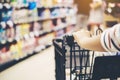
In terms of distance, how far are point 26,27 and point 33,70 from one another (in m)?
1.23

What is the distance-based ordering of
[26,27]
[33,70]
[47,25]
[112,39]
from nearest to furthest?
[112,39] < [33,70] < [26,27] < [47,25]

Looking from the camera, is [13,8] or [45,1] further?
[45,1]

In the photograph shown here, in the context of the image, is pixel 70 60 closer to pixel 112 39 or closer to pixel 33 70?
pixel 112 39

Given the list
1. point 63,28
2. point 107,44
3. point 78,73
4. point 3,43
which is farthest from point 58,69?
point 63,28

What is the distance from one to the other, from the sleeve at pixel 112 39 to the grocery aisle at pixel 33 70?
3.01 metres

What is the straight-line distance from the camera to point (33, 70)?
15.6 feet

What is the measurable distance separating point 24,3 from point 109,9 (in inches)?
140

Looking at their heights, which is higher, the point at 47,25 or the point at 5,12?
the point at 5,12

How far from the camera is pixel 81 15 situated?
10.6 metres

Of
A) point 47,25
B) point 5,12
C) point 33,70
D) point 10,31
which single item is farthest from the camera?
point 47,25

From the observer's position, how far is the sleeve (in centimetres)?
127

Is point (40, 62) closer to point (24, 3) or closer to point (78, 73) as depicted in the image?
point (24, 3)

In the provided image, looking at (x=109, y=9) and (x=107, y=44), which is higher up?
(x=107, y=44)

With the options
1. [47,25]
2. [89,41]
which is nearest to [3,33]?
[47,25]
